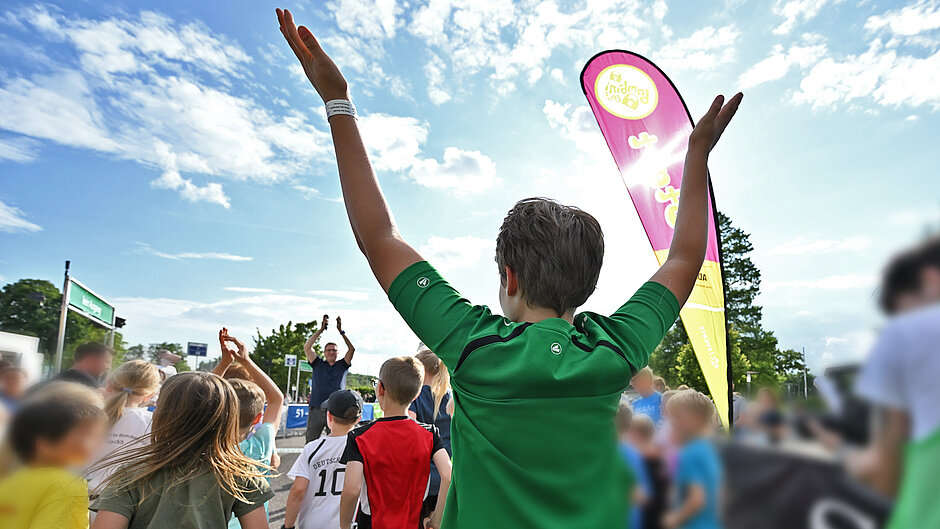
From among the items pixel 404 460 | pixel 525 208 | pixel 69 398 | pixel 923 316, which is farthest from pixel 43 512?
pixel 404 460

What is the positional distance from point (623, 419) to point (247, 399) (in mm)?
3121

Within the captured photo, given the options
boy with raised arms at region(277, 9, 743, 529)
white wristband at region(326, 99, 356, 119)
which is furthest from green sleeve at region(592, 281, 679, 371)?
white wristband at region(326, 99, 356, 119)

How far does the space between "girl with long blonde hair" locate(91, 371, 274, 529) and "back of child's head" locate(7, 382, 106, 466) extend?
1.04m

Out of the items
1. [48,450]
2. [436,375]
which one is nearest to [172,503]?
[48,450]

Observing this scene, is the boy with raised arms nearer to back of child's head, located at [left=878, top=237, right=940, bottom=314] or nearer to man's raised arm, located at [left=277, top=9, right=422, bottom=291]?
man's raised arm, located at [left=277, top=9, right=422, bottom=291]

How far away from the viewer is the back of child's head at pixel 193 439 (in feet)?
8.35

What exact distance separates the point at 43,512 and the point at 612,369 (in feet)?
5.14

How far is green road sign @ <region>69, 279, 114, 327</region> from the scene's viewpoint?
17.5 ft

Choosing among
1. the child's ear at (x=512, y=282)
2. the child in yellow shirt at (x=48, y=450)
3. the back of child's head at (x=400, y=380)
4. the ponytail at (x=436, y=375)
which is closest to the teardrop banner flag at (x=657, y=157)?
the back of child's head at (x=400, y=380)

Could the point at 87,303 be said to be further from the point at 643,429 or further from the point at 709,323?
the point at 643,429

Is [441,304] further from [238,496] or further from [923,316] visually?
[238,496]

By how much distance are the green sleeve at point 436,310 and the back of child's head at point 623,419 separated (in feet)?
1.04

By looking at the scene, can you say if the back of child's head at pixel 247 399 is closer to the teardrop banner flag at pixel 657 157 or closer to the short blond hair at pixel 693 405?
the short blond hair at pixel 693 405

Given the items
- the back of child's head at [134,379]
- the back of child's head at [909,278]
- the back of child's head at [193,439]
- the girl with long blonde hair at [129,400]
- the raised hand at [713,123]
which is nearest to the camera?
the back of child's head at [909,278]
